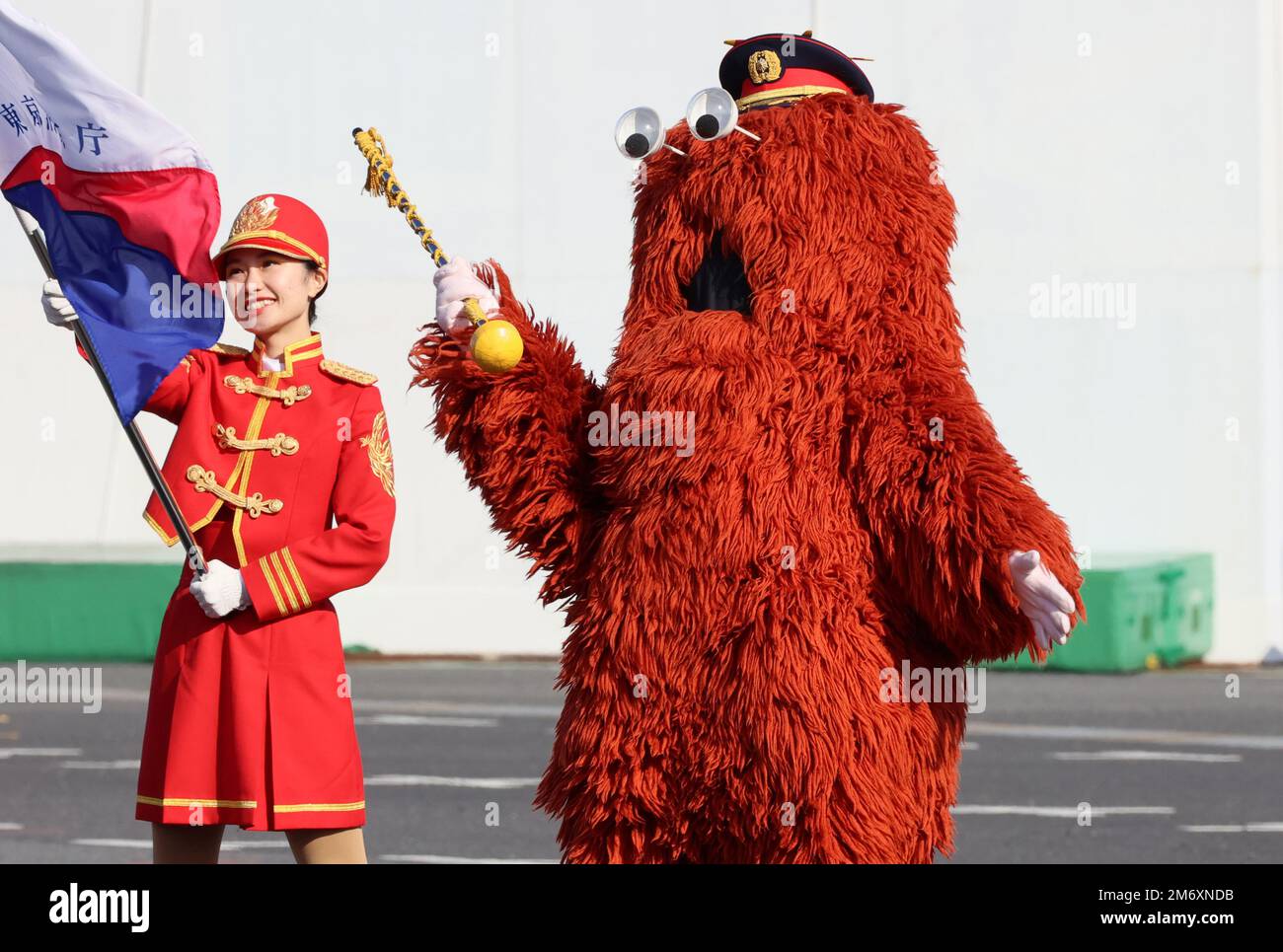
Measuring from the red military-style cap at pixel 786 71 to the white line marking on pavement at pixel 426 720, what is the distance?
23.2 feet

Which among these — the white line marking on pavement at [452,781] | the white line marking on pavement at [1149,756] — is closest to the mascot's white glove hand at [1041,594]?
the white line marking on pavement at [452,781]

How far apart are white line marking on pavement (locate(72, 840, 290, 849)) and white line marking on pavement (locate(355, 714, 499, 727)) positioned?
10.6 feet

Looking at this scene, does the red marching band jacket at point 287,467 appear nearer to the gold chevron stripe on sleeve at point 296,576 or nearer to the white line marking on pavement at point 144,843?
the gold chevron stripe on sleeve at point 296,576

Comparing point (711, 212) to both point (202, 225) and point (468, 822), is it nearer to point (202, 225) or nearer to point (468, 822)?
point (202, 225)

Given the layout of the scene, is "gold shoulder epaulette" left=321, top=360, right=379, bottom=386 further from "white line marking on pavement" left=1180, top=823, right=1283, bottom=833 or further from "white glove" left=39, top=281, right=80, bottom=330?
"white line marking on pavement" left=1180, top=823, right=1283, bottom=833

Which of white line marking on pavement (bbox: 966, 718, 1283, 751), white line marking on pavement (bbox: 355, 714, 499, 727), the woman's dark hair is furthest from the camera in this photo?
white line marking on pavement (bbox: 355, 714, 499, 727)

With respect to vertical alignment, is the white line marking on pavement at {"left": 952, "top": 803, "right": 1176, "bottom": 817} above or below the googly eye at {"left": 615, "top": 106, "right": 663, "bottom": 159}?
below

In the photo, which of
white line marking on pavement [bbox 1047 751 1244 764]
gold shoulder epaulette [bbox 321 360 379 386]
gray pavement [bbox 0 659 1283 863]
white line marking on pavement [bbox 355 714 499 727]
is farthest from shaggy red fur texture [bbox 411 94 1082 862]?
white line marking on pavement [bbox 355 714 499 727]

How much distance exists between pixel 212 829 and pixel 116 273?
1.13 metres

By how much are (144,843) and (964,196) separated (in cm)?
852

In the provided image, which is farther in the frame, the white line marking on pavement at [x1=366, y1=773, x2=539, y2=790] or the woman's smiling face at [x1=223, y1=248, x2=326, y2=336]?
the white line marking on pavement at [x1=366, y1=773, x2=539, y2=790]

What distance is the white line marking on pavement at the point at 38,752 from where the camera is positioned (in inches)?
379

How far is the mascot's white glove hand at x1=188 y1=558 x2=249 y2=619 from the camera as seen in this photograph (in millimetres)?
3674

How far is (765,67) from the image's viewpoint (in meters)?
3.86
